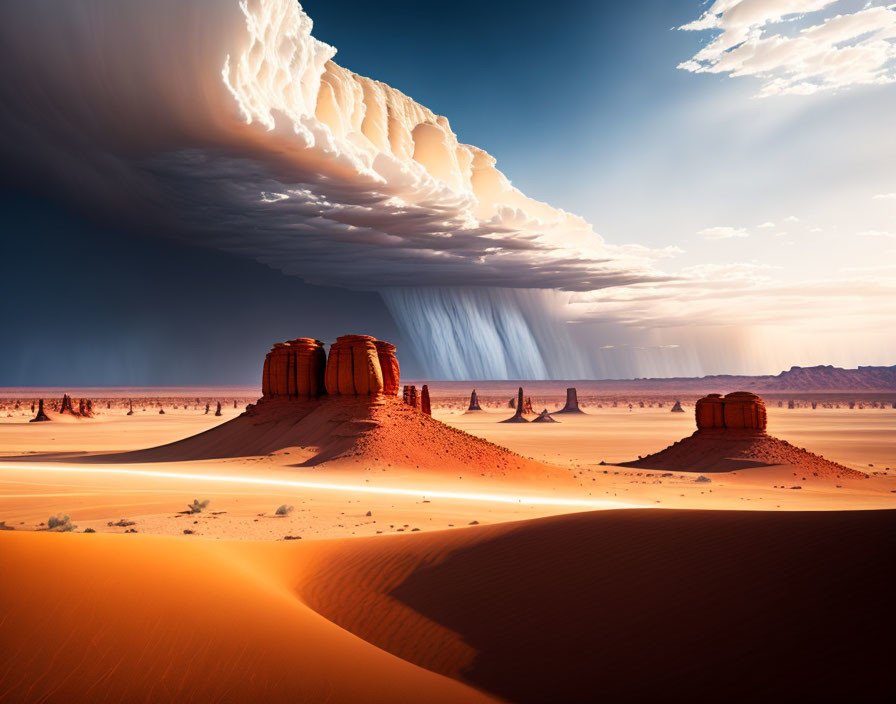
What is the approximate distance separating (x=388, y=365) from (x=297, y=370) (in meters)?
6.09

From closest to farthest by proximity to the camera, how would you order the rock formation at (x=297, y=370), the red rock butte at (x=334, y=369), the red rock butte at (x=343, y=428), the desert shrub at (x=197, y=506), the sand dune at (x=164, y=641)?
the sand dune at (x=164, y=641), the desert shrub at (x=197, y=506), the red rock butte at (x=343, y=428), the red rock butte at (x=334, y=369), the rock formation at (x=297, y=370)

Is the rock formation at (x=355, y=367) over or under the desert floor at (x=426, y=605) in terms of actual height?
over

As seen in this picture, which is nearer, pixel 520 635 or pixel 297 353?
pixel 520 635

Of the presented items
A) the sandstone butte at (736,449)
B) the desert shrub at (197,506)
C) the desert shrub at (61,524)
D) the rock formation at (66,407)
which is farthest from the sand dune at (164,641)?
the rock formation at (66,407)

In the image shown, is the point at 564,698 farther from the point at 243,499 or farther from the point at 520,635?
the point at 243,499

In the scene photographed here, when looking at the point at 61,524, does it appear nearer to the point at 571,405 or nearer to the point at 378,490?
the point at 378,490

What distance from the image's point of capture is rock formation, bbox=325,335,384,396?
33812mm

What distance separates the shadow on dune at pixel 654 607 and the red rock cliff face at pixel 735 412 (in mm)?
29650

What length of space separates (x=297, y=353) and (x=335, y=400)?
489cm

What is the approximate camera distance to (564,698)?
6.32 meters

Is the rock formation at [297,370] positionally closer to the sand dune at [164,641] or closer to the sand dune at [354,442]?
the sand dune at [354,442]

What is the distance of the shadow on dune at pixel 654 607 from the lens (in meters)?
6.28

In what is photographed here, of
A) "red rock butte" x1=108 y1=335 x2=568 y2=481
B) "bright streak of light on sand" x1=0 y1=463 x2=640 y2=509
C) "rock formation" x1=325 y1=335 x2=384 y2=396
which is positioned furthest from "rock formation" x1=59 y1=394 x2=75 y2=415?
"rock formation" x1=325 y1=335 x2=384 y2=396

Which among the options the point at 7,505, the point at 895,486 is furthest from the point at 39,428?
the point at 895,486
